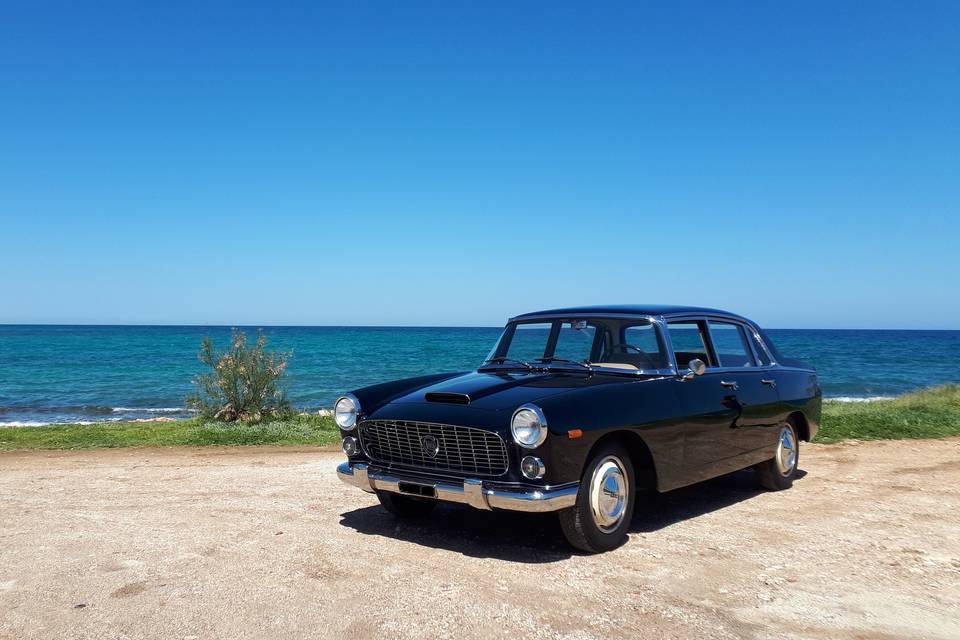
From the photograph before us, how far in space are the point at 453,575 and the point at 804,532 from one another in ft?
9.50

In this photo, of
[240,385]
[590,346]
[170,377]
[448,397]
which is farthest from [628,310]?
[170,377]

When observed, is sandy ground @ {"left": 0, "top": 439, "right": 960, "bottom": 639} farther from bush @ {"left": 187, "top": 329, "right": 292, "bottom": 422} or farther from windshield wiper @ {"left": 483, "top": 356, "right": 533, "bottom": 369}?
bush @ {"left": 187, "top": 329, "right": 292, "bottom": 422}

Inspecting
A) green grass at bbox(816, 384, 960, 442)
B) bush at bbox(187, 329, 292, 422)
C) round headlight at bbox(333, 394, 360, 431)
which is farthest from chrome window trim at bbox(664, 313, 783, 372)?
bush at bbox(187, 329, 292, 422)

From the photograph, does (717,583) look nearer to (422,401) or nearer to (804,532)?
(804,532)

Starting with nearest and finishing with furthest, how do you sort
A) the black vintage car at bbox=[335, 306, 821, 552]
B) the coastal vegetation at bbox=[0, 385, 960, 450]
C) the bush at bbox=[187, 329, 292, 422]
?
the black vintage car at bbox=[335, 306, 821, 552] → the coastal vegetation at bbox=[0, 385, 960, 450] → the bush at bbox=[187, 329, 292, 422]

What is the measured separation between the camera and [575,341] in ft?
21.0

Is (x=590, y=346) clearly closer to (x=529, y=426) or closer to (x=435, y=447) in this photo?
(x=529, y=426)

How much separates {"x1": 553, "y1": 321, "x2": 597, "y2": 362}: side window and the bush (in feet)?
27.7

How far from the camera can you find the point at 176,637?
3707 millimetres

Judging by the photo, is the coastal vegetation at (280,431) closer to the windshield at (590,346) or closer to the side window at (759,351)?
the side window at (759,351)

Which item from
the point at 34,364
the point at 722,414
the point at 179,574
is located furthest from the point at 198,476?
the point at 34,364

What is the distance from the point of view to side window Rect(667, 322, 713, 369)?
648 cm

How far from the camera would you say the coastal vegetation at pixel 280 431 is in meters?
11.3

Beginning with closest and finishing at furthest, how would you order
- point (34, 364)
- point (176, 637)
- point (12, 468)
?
point (176, 637) < point (12, 468) < point (34, 364)
